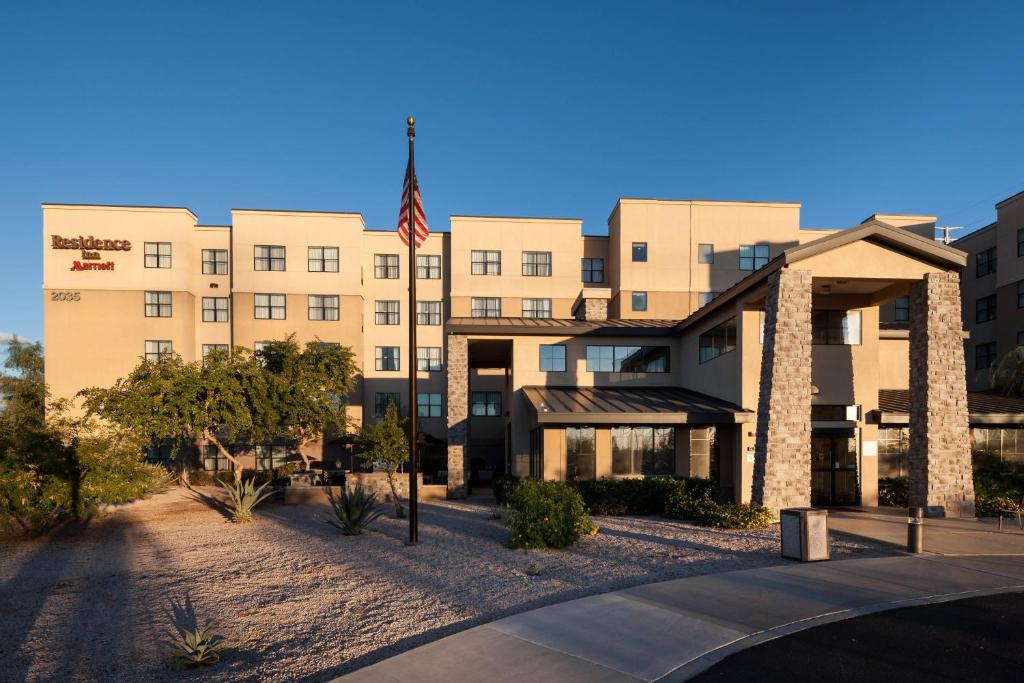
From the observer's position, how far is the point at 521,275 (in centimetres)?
3984

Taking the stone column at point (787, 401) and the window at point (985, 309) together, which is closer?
the stone column at point (787, 401)

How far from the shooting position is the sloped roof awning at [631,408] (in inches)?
753

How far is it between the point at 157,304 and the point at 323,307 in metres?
9.79

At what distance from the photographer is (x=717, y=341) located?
21.4 meters

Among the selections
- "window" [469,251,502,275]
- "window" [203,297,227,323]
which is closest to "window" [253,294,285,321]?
"window" [203,297,227,323]

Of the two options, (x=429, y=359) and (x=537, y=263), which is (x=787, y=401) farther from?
(x=429, y=359)

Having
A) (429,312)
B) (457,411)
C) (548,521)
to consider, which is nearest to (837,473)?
(548,521)

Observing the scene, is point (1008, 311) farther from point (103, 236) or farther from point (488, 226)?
point (103, 236)

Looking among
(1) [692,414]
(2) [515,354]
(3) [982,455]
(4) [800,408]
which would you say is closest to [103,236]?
(2) [515,354]

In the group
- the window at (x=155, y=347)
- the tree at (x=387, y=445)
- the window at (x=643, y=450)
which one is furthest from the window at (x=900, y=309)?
the window at (x=155, y=347)

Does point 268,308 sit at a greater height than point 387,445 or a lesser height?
greater

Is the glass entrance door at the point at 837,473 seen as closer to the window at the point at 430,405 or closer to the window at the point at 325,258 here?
the window at the point at 430,405

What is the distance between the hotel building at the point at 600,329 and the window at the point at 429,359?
151 millimetres

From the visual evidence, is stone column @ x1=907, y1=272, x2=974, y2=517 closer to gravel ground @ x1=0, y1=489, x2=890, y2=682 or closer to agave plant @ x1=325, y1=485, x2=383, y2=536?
gravel ground @ x1=0, y1=489, x2=890, y2=682
